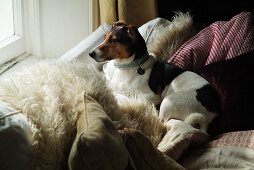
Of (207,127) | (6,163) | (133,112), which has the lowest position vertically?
(207,127)

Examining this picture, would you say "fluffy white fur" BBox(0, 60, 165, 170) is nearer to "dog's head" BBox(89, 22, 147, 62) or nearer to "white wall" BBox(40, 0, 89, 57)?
"dog's head" BBox(89, 22, 147, 62)

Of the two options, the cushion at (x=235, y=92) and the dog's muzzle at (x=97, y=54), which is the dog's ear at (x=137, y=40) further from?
the cushion at (x=235, y=92)

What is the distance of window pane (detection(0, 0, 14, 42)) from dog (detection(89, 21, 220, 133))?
2.15ft

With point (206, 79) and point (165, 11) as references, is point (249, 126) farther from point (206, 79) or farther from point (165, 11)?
point (165, 11)

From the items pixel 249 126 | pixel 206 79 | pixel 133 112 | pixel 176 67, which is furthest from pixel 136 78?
pixel 249 126

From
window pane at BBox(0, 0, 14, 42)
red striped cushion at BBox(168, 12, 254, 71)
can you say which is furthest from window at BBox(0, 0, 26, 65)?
red striped cushion at BBox(168, 12, 254, 71)

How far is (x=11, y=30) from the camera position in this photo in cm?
213

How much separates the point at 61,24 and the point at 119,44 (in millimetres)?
665

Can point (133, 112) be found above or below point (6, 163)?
below

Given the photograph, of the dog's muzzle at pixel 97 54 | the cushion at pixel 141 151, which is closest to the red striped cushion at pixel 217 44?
the dog's muzzle at pixel 97 54

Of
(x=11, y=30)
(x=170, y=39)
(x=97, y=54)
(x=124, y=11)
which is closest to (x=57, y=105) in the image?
(x=97, y=54)

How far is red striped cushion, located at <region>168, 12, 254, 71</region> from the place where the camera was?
5.54 feet

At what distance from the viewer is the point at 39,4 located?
6.95 feet

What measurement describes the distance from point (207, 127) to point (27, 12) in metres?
1.20
